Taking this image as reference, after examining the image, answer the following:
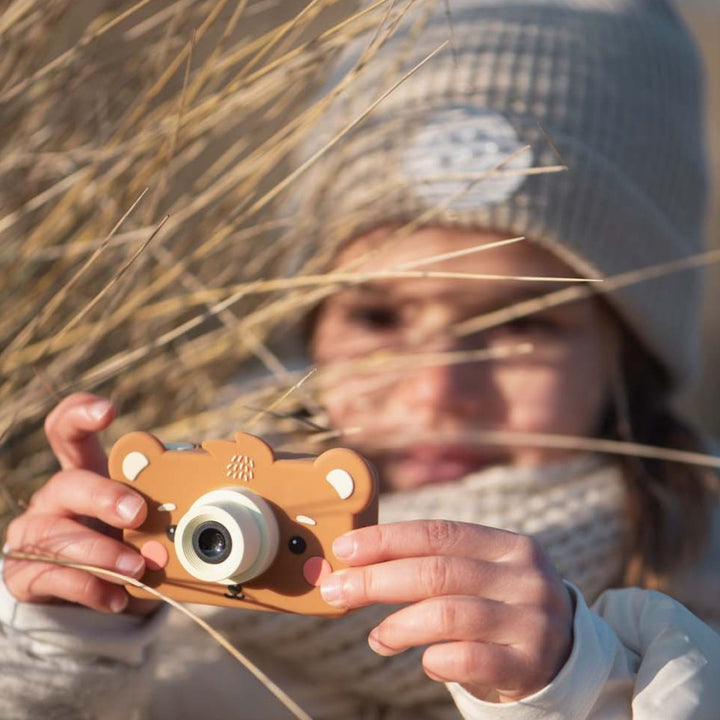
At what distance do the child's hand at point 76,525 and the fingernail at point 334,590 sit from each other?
104mm

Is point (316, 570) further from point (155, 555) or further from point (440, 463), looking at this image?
point (440, 463)

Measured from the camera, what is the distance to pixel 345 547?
18.0 inches

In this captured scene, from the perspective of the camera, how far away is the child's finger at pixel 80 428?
0.57 meters

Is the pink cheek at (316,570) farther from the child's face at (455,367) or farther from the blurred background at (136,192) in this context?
the child's face at (455,367)

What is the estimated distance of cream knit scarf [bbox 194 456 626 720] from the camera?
885mm

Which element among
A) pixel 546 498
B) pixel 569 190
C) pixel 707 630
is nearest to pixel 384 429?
pixel 546 498

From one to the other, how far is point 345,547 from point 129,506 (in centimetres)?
12

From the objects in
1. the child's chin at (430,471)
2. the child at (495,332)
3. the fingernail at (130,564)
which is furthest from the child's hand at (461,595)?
the child's chin at (430,471)

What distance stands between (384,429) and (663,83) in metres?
0.51

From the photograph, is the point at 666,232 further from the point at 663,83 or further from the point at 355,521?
the point at 355,521

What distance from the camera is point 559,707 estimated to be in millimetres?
502

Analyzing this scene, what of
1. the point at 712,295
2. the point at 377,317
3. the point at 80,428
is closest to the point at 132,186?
the point at 80,428

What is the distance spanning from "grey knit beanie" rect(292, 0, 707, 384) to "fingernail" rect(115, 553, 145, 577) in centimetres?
46

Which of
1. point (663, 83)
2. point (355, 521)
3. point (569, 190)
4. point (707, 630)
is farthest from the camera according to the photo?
point (663, 83)
